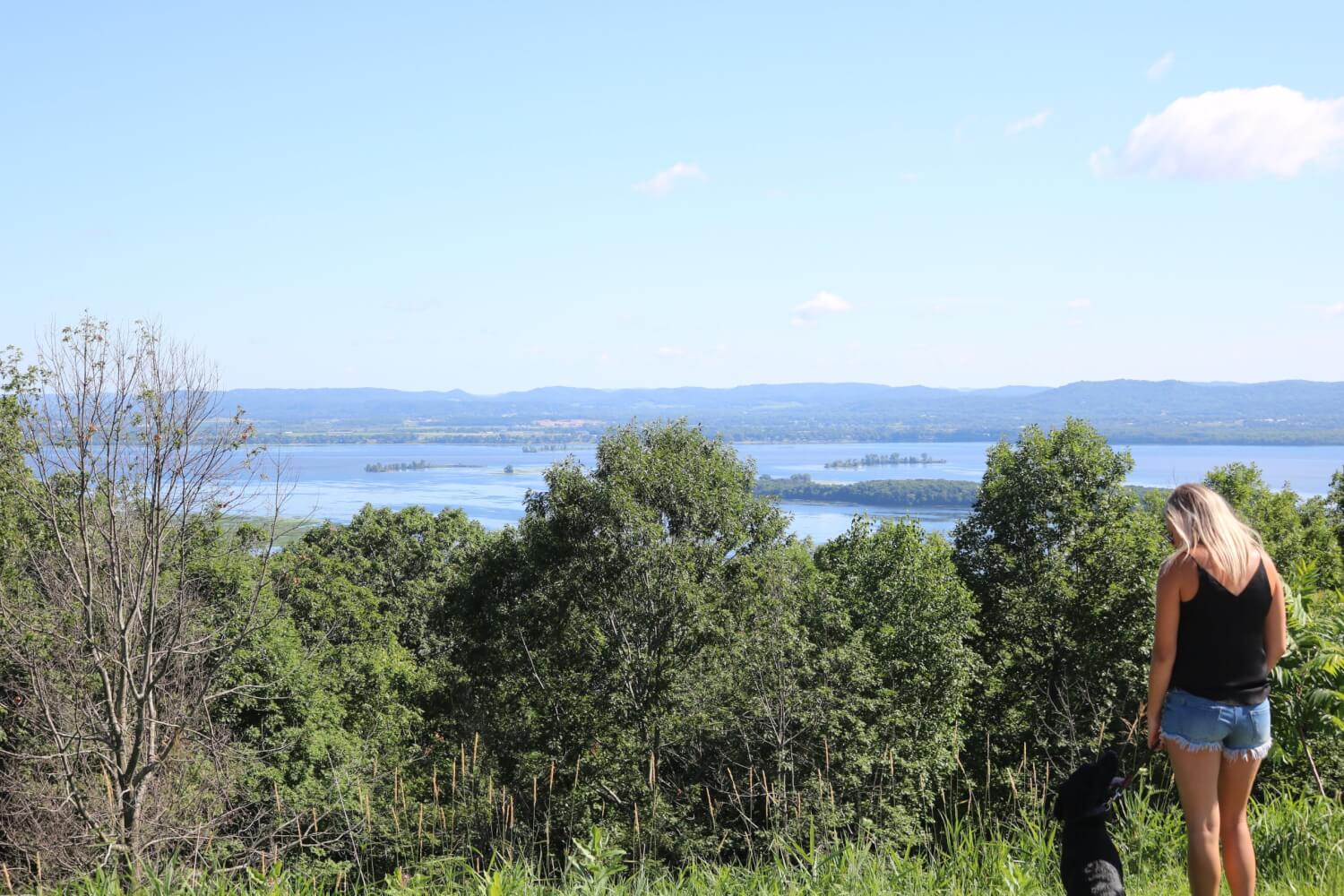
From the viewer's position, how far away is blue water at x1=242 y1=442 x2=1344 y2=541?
87.6m

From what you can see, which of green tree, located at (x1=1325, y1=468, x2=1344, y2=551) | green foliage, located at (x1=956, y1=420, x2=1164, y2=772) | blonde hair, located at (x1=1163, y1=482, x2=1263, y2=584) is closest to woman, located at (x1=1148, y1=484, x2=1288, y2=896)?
blonde hair, located at (x1=1163, y1=482, x2=1263, y2=584)

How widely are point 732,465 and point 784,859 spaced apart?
2068 centimetres

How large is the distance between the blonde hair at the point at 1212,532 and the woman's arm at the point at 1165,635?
50 millimetres

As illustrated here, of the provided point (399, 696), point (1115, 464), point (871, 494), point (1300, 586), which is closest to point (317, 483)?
point (871, 494)

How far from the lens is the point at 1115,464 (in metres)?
25.7

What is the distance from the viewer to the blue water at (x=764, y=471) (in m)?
87.6

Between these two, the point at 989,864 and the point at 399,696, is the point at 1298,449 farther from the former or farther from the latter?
the point at 989,864

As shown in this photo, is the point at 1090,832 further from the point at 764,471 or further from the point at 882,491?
the point at 764,471

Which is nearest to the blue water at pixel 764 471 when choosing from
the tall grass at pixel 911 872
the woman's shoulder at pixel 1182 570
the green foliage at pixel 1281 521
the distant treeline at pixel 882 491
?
the distant treeline at pixel 882 491

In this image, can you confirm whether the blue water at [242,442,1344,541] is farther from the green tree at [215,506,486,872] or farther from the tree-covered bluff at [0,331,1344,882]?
the tree-covered bluff at [0,331,1344,882]

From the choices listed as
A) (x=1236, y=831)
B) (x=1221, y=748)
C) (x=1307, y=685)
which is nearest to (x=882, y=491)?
(x=1307, y=685)

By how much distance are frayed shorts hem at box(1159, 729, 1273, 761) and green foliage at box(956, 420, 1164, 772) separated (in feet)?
59.3

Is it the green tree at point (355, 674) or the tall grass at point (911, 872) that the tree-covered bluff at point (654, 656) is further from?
the tall grass at point (911, 872)

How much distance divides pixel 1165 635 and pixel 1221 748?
507 mm
